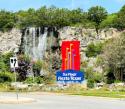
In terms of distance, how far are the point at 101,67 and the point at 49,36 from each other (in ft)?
44.2

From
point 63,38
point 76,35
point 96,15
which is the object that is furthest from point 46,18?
point 96,15

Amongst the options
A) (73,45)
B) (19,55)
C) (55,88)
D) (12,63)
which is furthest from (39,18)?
(12,63)

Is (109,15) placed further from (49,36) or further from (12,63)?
(12,63)

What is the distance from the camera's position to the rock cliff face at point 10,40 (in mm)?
89125

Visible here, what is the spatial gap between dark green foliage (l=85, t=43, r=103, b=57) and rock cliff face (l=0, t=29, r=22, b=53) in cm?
1323

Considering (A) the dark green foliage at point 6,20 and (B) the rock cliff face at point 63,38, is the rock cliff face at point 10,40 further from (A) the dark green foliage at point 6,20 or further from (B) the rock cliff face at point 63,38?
(A) the dark green foliage at point 6,20

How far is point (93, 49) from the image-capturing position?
8494 centimetres

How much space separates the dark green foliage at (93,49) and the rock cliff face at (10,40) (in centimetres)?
1323

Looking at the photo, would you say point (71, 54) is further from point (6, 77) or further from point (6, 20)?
point (6, 20)

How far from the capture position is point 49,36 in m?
87.0

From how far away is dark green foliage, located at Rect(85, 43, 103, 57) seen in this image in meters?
84.0

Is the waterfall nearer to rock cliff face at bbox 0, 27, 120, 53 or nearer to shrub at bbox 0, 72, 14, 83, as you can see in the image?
rock cliff face at bbox 0, 27, 120, 53

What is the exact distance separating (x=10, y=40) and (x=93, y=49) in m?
16.5

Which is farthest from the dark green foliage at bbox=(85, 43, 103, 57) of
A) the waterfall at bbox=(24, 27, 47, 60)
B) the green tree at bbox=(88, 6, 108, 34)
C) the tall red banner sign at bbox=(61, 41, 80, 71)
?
the tall red banner sign at bbox=(61, 41, 80, 71)
